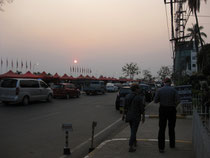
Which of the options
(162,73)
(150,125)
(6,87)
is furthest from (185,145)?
(162,73)

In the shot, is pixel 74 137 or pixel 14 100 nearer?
pixel 74 137

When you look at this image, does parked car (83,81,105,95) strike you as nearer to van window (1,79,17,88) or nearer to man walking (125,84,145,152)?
van window (1,79,17,88)

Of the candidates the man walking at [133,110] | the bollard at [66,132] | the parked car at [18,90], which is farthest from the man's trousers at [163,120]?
the parked car at [18,90]

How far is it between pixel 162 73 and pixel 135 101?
80.5 meters

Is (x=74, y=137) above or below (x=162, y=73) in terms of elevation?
below

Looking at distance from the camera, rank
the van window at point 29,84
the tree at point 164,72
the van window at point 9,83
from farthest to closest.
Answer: the tree at point 164,72 → the van window at point 29,84 → the van window at point 9,83

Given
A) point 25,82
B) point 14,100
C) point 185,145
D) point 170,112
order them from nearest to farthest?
point 170,112
point 185,145
point 14,100
point 25,82

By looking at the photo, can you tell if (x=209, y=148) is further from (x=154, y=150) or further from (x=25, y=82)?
(x=25, y=82)

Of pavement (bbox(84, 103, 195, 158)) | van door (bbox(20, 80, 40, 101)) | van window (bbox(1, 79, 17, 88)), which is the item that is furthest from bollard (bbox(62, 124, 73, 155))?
van window (bbox(1, 79, 17, 88))

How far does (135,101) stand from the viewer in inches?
221

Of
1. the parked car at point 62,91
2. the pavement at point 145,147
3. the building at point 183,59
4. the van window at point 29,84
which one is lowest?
the pavement at point 145,147

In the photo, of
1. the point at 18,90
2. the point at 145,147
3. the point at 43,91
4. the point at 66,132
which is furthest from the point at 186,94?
the point at 43,91

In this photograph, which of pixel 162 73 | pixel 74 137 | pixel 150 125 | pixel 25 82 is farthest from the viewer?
pixel 162 73

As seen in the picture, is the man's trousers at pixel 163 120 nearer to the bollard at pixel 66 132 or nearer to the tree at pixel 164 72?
the bollard at pixel 66 132
